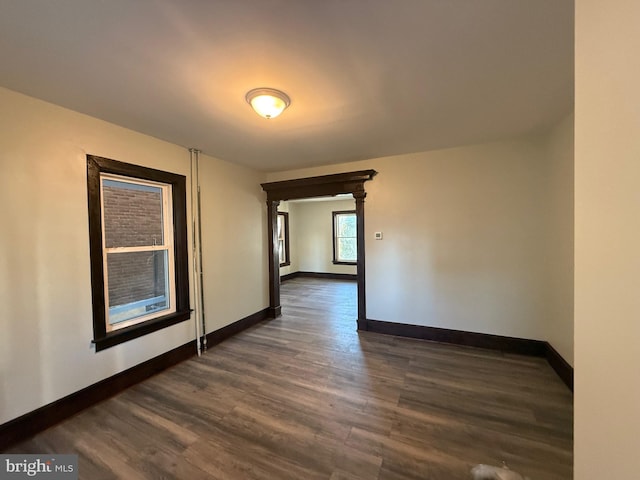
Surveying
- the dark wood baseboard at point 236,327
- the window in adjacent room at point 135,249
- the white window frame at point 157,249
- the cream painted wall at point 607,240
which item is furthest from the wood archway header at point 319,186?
the cream painted wall at point 607,240

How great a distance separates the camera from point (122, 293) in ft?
8.29

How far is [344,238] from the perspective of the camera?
7.96 metres

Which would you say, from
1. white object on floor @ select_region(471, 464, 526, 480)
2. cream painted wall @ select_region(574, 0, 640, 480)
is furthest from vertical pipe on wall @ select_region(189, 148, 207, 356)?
cream painted wall @ select_region(574, 0, 640, 480)

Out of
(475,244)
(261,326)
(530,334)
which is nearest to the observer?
(530,334)

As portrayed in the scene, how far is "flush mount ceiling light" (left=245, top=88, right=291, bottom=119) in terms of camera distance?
177cm

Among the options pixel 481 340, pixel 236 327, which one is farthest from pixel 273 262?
pixel 481 340

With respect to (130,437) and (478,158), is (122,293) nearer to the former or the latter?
(130,437)

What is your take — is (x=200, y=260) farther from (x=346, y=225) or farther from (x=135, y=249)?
(x=346, y=225)

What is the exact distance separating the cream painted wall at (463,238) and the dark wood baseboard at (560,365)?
0.22 m

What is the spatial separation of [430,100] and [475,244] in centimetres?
193

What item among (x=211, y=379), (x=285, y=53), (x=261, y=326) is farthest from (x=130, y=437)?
(x=285, y=53)

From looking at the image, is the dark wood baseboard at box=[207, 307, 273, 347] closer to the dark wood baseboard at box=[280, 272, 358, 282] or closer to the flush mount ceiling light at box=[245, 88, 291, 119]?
the flush mount ceiling light at box=[245, 88, 291, 119]

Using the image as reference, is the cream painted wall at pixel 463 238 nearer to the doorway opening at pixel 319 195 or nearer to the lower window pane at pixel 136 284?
the doorway opening at pixel 319 195

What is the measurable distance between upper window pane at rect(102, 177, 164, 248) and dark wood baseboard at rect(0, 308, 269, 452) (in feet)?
4.07
